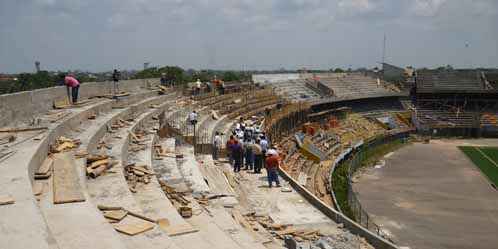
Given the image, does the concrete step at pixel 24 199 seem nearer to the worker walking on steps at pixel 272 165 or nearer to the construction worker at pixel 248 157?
the worker walking on steps at pixel 272 165

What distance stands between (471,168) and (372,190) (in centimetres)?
954

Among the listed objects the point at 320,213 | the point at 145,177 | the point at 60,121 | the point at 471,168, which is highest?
the point at 60,121

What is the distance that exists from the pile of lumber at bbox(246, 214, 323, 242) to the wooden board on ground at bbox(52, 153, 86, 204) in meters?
3.82

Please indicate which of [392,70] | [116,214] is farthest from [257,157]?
[392,70]

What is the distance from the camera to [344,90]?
43.1 m

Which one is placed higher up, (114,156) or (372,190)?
(114,156)

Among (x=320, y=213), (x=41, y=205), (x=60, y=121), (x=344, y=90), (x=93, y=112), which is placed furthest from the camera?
(x=344, y=90)

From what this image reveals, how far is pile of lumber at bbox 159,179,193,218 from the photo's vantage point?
760 cm

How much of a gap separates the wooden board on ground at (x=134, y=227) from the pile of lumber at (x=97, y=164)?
2.49 metres

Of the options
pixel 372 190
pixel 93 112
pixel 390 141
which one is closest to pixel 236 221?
pixel 93 112

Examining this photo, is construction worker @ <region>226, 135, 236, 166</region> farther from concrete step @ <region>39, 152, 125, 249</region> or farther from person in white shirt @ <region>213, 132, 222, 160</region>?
concrete step @ <region>39, 152, 125, 249</region>

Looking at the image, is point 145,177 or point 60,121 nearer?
point 145,177

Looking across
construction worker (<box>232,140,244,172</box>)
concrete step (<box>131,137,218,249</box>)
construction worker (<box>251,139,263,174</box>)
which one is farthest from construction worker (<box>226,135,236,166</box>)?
concrete step (<box>131,137,218,249</box>)

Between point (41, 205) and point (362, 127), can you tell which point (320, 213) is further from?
point (362, 127)
